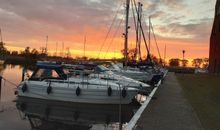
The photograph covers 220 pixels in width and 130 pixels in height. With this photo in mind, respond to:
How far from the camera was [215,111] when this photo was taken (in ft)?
52.7

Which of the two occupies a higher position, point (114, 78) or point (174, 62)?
point (174, 62)

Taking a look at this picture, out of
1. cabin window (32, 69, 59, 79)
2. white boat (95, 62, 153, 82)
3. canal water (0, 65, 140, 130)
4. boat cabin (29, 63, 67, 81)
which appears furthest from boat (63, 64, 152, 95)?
white boat (95, 62, 153, 82)

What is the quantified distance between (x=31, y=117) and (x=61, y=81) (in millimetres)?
5505

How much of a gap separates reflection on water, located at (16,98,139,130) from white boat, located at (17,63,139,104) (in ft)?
1.35

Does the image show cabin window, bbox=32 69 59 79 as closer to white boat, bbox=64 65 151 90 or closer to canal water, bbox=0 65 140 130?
canal water, bbox=0 65 140 130

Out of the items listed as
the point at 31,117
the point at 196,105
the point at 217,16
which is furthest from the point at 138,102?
the point at 217,16

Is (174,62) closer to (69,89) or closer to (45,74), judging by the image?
(45,74)

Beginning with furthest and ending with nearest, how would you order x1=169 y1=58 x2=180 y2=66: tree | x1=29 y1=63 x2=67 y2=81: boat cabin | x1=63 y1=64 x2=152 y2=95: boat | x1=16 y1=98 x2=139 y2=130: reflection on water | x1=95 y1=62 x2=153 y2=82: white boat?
x1=169 y1=58 x2=180 y2=66: tree → x1=95 y1=62 x2=153 y2=82: white boat → x1=63 y1=64 x2=152 y2=95: boat → x1=29 y1=63 x2=67 y2=81: boat cabin → x1=16 y1=98 x2=139 y2=130: reflection on water

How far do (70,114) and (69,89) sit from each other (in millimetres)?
3453

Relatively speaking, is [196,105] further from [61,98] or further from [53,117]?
[61,98]

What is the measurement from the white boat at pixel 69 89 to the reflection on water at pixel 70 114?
412 mm

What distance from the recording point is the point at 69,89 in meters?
22.8

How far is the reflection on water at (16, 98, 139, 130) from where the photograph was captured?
16656mm

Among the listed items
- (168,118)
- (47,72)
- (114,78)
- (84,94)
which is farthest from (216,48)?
(168,118)
